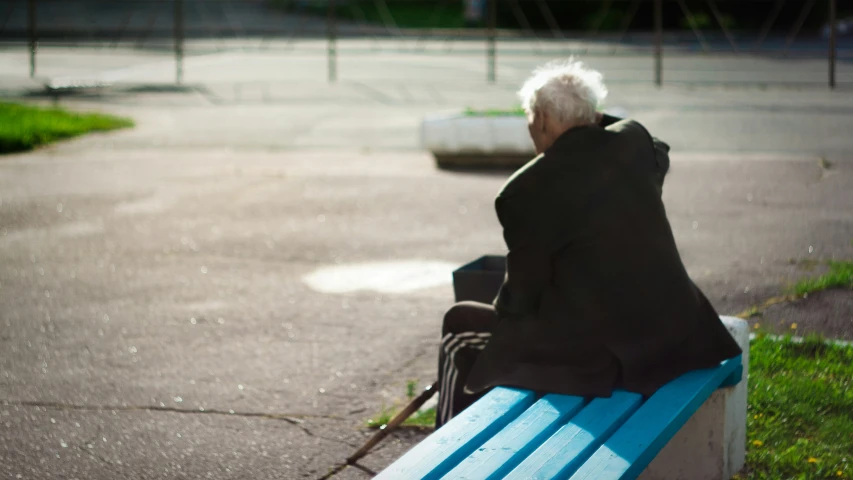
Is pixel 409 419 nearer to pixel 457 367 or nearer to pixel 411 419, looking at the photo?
pixel 411 419

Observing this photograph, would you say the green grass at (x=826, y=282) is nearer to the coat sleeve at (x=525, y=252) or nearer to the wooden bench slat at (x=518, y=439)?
the coat sleeve at (x=525, y=252)

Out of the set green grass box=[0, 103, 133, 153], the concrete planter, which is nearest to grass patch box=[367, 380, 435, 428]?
the concrete planter

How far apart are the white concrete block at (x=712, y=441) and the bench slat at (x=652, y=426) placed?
0.39 ft

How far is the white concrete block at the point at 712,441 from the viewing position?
3924 mm

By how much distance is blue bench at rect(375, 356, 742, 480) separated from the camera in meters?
3.01

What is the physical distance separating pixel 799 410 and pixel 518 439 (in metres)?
1.75

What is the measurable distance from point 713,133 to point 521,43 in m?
14.2

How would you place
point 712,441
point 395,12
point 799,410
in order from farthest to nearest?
point 395,12
point 799,410
point 712,441

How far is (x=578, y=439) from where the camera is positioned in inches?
127

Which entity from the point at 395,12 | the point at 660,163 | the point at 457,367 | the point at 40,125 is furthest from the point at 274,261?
the point at 395,12

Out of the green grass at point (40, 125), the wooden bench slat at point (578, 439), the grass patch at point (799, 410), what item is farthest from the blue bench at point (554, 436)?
the green grass at point (40, 125)

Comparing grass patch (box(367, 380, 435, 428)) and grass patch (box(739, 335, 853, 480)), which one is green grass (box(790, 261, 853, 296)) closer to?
grass patch (box(739, 335, 853, 480))

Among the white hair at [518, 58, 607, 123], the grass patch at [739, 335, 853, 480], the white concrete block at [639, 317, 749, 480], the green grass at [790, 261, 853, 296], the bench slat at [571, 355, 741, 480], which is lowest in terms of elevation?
the green grass at [790, 261, 853, 296]

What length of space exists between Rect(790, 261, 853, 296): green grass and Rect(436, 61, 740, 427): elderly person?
2.83 meters
